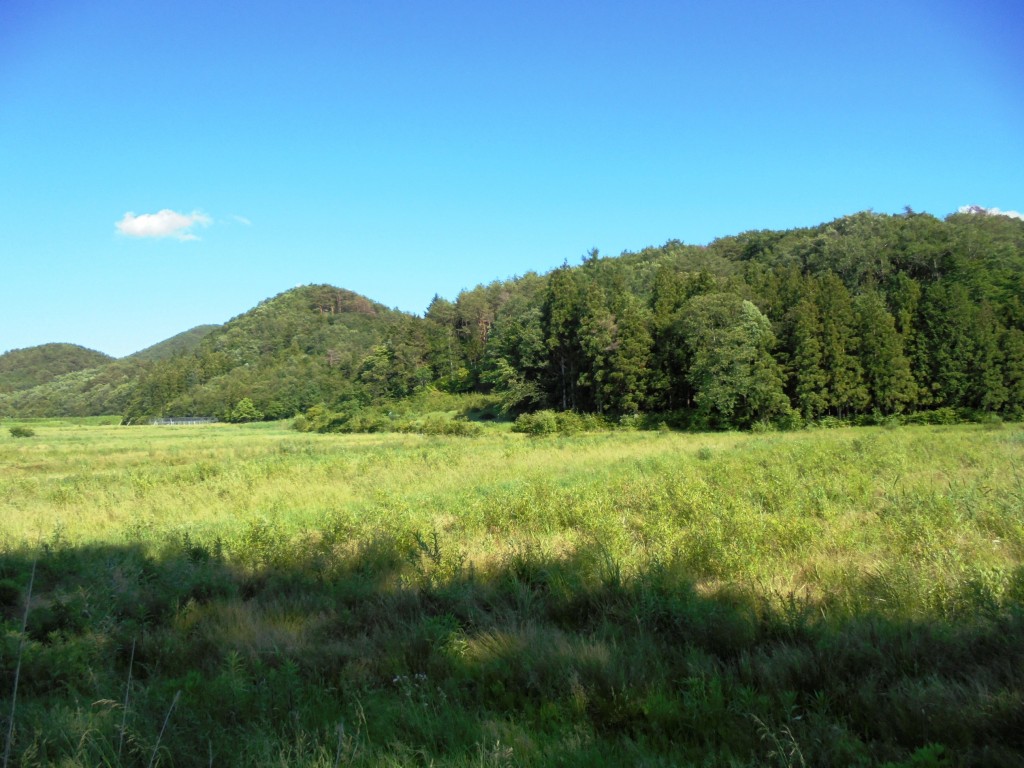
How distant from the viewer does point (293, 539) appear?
976 cm

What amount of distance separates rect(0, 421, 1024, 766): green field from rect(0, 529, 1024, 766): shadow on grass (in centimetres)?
2

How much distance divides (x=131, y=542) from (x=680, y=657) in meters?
9.51

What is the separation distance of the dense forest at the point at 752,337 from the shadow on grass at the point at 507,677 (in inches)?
1394

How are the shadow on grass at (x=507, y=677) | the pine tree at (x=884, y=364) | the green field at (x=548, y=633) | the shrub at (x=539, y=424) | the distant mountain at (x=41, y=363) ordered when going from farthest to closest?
the distant mountain at (x=41, y=363) < the shrub at (x=539, y=424) < the pine tree at (x=884, y=364) < the green field at (x=548, y=633) < the shadow on grass at (x=507, y=677)

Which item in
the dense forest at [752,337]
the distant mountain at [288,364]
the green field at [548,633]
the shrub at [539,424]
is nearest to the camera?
the green field at [548,633]

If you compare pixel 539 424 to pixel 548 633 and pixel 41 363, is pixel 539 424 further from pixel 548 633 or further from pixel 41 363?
pixel 41 363

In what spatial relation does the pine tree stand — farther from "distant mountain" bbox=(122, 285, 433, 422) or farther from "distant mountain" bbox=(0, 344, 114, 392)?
"distant mountain" bbox=(0, 344, 114, 392)

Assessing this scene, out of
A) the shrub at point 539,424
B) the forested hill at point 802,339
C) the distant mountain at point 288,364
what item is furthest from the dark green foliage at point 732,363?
the distant mountain at point 288,364

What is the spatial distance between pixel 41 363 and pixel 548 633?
19746 centimetres

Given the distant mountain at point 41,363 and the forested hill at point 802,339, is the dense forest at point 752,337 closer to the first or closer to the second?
the forested hill at point 802,339

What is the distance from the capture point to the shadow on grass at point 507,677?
341 centimetres

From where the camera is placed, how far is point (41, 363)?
154 metres

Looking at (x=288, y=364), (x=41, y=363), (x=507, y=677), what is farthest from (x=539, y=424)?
(x=41, y=363)

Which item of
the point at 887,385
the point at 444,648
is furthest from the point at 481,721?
the point at 887,385
